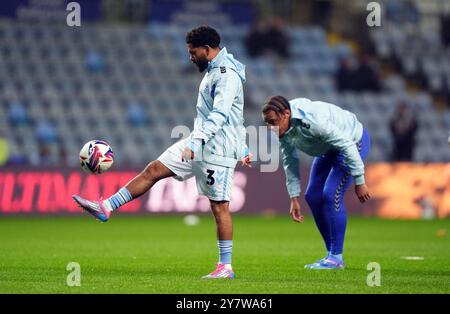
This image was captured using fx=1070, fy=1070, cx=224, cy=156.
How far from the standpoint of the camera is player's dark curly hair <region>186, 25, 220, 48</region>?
9875 mm

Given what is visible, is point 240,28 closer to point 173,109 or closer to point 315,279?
point 173,109

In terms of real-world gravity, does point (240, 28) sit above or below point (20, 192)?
above

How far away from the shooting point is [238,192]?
2338cm

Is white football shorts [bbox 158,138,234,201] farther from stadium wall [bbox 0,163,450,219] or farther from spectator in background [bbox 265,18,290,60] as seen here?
spectator in background [bbox 265,18,290,60]

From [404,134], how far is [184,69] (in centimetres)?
621

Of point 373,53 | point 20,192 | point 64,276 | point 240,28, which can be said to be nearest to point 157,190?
point 20,192

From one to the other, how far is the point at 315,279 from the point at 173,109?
1713 centimetres

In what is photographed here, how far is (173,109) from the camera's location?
2667 centimetres

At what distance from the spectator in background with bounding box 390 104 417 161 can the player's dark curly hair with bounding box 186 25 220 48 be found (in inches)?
627

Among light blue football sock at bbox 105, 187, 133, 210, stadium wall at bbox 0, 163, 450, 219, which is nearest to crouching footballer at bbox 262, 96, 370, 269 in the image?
light blue football sock at bbox 105, 187, 133, 210

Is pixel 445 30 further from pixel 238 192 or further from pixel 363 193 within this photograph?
pixel 363 193

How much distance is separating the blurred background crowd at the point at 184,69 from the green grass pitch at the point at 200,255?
366 centimetres

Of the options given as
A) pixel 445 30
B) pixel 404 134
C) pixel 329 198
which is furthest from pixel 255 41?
pixel 329 198
